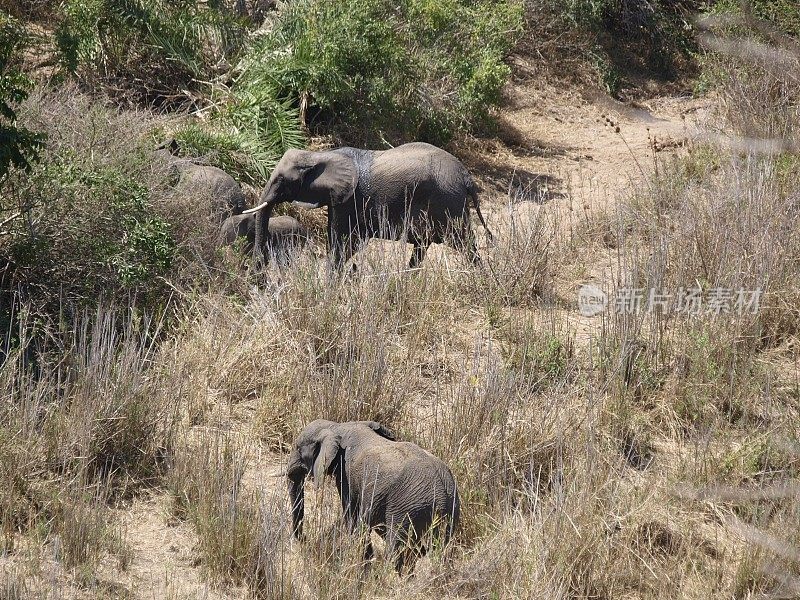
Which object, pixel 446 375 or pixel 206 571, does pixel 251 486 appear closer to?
pixel 206 571

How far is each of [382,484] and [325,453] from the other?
329mm

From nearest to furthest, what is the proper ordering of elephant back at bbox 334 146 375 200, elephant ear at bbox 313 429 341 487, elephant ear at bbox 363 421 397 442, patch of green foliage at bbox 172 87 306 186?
elephant ear at bbox 313 429 341 487
elephant ear at bbox 363 421 397 442
elephant back at bbox 334 146 375 200
patch of green foliage at bbox 172 87 306 186

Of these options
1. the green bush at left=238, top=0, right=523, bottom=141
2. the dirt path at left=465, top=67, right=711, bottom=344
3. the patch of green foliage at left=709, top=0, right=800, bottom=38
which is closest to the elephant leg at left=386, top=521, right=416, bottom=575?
the dirt path at left=465, top=67, right=711, bottom=344

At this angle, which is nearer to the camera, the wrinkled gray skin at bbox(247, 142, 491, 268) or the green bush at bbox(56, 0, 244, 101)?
the wrinkled gray skin at bbox(247, 142, 491, 268)

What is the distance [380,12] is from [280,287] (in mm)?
5081

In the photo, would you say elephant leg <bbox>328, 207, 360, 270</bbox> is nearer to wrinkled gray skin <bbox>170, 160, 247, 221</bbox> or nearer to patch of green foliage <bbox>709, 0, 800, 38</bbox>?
wrinkled gray skin <bbox>170, 160, 247, 221</bbox>

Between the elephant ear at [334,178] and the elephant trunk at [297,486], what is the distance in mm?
3488

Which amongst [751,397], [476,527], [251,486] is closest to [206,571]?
[251,486]

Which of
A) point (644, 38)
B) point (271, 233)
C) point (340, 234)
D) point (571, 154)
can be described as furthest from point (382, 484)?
point (644, 38)

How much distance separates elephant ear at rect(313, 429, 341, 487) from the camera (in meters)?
4.98

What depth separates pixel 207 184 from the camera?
7996 mm

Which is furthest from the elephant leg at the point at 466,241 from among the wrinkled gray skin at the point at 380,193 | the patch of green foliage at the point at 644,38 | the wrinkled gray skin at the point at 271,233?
the patch of green foliage at the point at 644,38

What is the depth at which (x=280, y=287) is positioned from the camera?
6934mm

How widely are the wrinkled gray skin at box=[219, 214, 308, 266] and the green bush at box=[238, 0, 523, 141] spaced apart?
194 cm
